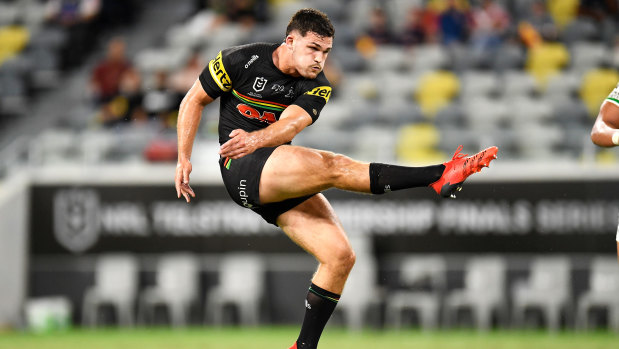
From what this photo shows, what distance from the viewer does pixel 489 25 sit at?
17.1 meters

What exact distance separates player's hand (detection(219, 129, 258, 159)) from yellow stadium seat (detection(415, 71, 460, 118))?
8743 millimetres

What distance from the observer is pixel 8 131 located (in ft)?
59.5

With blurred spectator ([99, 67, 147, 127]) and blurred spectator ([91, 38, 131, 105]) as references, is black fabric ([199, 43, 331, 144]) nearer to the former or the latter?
blurred spectator ([99, 67, 147, 127])

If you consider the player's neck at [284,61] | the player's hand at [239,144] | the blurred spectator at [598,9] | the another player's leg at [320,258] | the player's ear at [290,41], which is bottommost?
the another player's leg at [320,258]

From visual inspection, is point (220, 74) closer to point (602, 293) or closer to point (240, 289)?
point (240, 289)

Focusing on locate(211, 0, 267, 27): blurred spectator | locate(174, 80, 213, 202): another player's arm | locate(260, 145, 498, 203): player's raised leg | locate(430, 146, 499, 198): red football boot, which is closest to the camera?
locate(430, 146, 499, 198): red football boot

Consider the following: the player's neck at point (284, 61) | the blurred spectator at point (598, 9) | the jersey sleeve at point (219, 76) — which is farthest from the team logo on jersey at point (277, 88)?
the blurred spectator at point (598, 9)

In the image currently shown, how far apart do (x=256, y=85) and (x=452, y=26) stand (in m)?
9.79

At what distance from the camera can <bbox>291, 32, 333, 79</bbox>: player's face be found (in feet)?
24.8

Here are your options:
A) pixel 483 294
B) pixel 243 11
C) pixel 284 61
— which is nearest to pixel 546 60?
pixel 483 294

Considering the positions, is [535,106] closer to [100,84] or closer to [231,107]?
[100,84]

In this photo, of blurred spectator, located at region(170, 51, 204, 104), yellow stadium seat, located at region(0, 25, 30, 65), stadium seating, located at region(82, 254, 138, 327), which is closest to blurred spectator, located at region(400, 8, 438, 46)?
blurred spectator, located at region(170, 51, 204, 104)

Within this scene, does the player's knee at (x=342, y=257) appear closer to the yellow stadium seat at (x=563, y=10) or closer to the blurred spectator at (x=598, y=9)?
the yellow stadium seat at (x=563, y=10)

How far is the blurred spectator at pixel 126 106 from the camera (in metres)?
16.2
